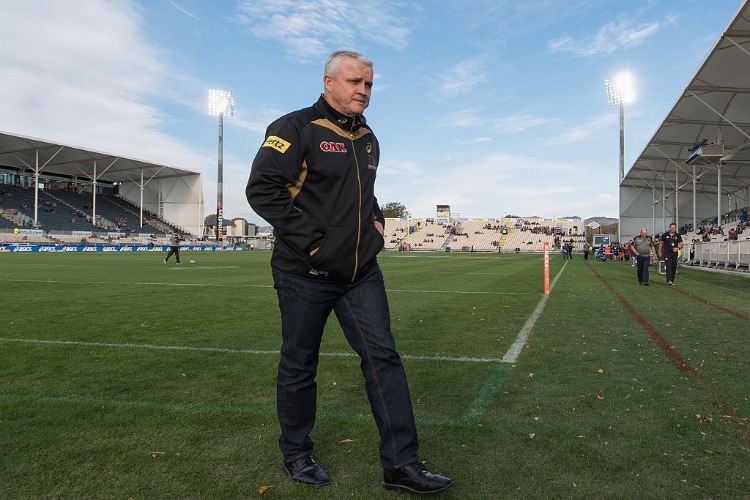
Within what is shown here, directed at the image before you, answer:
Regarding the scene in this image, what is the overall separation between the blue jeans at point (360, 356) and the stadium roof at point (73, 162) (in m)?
60.7

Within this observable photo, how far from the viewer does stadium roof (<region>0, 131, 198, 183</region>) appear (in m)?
55.6

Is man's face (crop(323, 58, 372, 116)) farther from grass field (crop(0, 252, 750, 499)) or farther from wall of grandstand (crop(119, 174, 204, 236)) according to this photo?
wall of grandstand (crop(119, 174, 204, 236))

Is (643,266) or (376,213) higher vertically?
(376,213)

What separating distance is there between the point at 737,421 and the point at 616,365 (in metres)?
1.57

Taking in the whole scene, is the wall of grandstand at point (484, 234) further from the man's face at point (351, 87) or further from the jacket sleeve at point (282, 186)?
the jacket sleeve at point (282, 186)

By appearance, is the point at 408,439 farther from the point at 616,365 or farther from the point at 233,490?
the point at 616,365

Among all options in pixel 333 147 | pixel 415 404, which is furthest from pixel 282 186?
pixel 415 404

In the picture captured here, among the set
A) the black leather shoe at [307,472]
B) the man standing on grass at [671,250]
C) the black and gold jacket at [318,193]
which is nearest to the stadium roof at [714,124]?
the man standing on grass at [671,250]

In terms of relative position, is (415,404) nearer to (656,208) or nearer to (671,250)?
(671,250)

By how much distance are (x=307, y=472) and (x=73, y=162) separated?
70.6m

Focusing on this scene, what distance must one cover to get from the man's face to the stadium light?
2293 inches

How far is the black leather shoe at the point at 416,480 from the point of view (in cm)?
244

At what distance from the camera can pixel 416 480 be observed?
8.04 feet

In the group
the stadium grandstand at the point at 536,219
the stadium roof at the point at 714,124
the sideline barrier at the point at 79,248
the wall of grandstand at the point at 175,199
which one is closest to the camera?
the stadium roof at the point at 714,124
